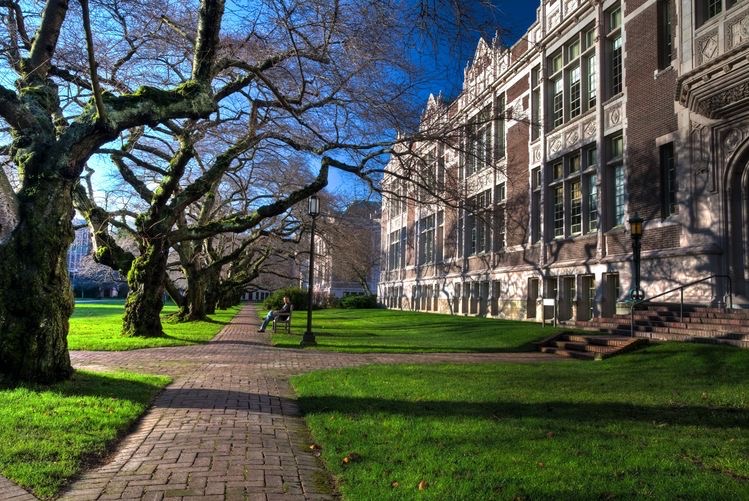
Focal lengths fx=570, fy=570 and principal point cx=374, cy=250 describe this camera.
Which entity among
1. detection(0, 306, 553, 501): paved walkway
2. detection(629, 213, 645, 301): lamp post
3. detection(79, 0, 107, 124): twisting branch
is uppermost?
detection(79, 0, 107, 124): twisting branch

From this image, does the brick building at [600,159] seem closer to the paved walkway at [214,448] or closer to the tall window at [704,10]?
the tall window at [704,10]

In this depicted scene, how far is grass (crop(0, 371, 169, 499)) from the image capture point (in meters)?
4.47

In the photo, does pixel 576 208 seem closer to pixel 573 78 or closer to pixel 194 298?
pixel 573 78

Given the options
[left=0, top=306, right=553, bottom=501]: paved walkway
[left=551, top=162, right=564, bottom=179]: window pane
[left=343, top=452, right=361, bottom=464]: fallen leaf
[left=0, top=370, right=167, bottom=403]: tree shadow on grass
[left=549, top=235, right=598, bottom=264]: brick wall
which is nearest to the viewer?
[left=0, top=306, right=553, bottom=501]: paved walkway

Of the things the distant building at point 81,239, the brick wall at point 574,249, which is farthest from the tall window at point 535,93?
the distant building at point 81,239

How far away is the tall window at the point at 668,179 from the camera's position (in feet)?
59.0

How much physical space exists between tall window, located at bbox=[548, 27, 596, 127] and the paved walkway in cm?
1819

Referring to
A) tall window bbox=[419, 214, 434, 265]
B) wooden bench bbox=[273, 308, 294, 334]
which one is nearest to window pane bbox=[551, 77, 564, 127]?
wooden bench bbox=[273, 308, 294, 334]

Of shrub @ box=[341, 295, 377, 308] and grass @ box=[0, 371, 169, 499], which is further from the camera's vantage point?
shrub @ box=[341, 295, 377, 308]

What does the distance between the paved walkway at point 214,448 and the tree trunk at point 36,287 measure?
5.85 ft

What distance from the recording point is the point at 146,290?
59.8 ft

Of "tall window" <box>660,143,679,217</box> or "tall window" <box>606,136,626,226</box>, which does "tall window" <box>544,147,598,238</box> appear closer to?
"tall window" <box>606,136,626,226</box>

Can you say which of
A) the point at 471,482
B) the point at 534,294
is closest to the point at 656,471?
the point at 471,482

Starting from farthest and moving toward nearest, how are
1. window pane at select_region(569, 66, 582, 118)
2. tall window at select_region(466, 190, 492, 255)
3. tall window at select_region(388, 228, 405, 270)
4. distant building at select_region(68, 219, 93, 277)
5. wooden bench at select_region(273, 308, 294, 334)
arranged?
tall window at select_region(388, 228, 405, 270), tall window at select_region(466, 190, 492, 255), distant building at select_region(68, 219, 93, 277), window pane at select_region(569, 66, 582, 118), wooden bench at select_region(273, 308, 294, 334)
